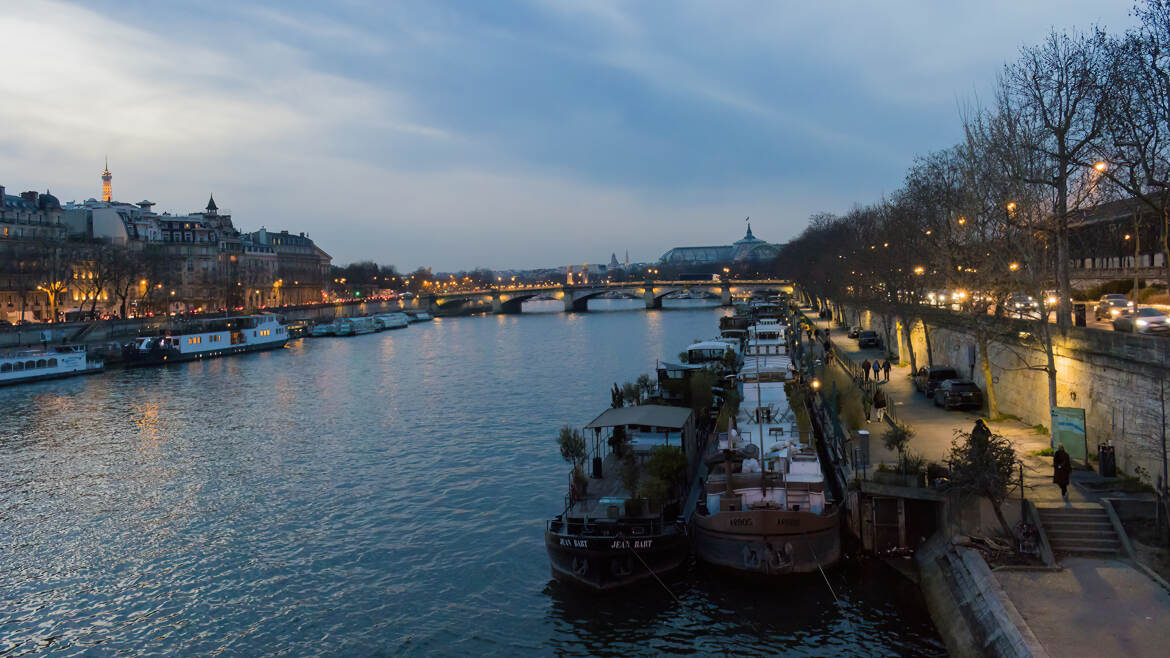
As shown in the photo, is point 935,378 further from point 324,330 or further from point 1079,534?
point 324,330

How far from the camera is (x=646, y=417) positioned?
24922mm

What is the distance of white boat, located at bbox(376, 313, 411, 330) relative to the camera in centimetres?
12401

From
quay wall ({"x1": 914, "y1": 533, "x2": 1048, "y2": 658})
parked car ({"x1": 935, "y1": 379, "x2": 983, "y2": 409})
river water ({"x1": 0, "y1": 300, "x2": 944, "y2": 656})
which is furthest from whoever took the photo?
parked car ({"x1": 935, "y1": 379, "x2": 983, "y2": 409})

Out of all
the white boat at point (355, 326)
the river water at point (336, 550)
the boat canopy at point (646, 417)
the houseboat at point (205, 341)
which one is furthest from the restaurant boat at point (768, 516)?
the white boat at point (355, 326)

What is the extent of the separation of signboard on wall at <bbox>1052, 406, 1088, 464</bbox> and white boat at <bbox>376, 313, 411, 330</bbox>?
361 feet

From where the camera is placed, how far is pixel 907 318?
40812 millimetres

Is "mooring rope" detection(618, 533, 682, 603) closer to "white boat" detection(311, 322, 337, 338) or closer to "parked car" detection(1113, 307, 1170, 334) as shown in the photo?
"parked car" detection(1113, 307, 1170, 334)

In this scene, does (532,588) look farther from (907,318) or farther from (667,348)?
(667,348)

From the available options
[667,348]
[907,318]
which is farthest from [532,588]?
[667,348]

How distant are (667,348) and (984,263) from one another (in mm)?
46408

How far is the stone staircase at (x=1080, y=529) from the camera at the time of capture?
1538cm

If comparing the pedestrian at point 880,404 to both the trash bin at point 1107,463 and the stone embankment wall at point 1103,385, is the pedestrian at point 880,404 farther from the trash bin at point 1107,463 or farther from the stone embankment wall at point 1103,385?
the trash bin at point 1107,463

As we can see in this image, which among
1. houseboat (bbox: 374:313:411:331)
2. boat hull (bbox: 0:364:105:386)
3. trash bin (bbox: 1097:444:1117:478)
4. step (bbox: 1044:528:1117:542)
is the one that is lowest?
step (bbox: 1044:528:1117:542)

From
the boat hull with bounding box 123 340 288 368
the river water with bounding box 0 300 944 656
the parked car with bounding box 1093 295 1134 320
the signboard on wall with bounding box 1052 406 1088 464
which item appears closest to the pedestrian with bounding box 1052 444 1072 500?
the signboard on wall with bounding box 1052 406 1088 464
